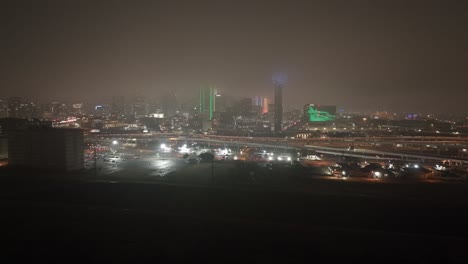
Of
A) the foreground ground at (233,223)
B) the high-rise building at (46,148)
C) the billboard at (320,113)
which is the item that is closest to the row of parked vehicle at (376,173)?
the foreground ground at (233,223)

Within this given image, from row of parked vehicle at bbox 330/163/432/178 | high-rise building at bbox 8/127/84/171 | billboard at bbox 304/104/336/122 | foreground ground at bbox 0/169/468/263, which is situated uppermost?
billboard at bbox 304/104/336/122

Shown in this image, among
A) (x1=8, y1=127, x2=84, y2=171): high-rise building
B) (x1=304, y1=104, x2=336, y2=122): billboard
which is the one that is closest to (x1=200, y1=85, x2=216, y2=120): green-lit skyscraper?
A: (x1=304, y1=104, x2=336, y2=122): billboard

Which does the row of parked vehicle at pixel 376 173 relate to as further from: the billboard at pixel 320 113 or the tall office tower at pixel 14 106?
the tall office tower at pixel 14 106

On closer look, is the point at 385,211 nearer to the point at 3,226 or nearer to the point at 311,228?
the point at 311,228

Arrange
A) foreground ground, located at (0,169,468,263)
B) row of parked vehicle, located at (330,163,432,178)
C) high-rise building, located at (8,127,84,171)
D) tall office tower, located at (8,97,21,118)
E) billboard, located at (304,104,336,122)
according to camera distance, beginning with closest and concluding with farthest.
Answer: foreground ground, located at (0,169,468,263)
row of parked vehicle, located at (330,163,432,178)
high-rise building, located at (8,127,84,171)
tall office tower, located at (8,97,21,118)
billboard, located at (304,104,336,122)

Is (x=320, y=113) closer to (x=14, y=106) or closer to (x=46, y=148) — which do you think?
(x=46, y=148)

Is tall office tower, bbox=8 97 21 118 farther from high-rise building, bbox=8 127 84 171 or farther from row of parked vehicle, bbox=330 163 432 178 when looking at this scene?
row of parked vehicle, bbox=330 163 432 178
